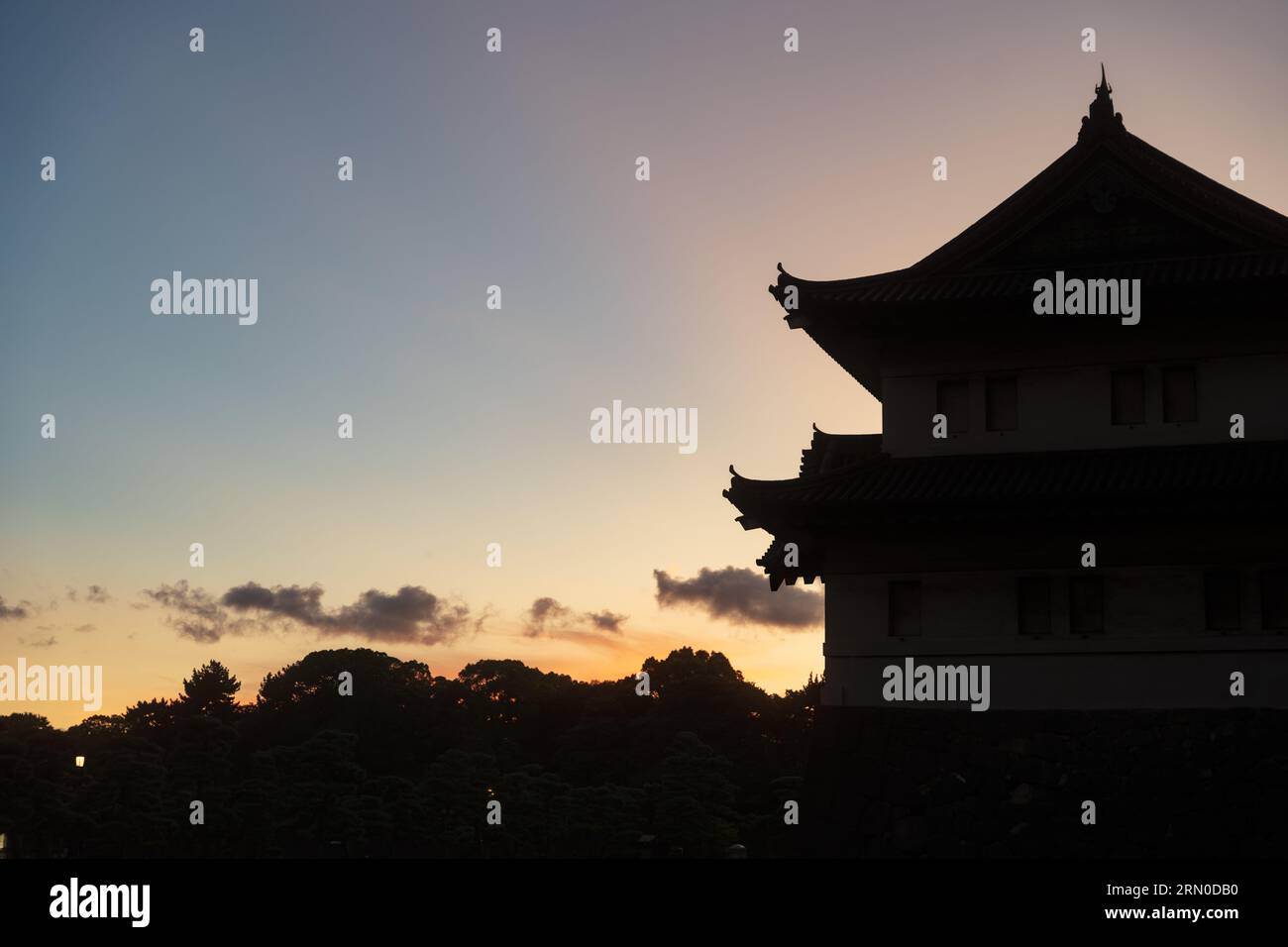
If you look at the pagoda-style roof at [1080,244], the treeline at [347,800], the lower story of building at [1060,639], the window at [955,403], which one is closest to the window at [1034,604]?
the lower story of building at [1060,639]

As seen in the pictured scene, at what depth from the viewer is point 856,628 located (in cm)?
2533

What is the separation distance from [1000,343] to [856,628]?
643 cm

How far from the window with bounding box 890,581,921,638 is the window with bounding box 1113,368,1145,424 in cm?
519

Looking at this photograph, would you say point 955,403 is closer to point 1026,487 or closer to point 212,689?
point 1026,487

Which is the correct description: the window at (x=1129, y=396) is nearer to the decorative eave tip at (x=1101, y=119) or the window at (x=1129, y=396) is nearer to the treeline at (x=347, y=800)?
the decorative eave tip at (x=1101, y=119)

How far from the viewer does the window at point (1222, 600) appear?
23.5 meters

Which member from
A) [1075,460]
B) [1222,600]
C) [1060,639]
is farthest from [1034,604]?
[1222,600]

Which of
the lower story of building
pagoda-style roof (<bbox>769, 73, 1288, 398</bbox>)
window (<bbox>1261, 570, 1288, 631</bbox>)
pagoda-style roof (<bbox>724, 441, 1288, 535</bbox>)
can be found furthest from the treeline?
window (<bbox>1261, 570, 1288, 631</bbox>)

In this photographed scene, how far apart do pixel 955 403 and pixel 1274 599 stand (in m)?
6.92

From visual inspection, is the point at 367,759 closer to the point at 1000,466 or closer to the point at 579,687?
the point at 579,687

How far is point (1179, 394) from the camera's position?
2530 cm

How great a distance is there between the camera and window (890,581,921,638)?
82.3ft
